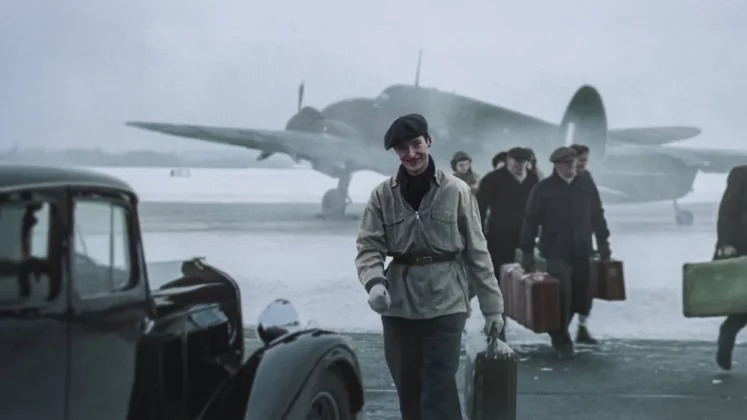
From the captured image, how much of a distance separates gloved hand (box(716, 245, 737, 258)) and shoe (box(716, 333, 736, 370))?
57 cm

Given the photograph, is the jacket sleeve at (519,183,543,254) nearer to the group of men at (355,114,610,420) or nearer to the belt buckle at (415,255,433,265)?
the group of men at (355,114,610,420)

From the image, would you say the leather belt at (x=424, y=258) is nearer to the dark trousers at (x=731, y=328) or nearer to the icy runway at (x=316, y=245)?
the dark trousers at (x=731, y=328)

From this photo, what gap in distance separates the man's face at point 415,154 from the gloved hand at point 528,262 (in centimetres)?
315

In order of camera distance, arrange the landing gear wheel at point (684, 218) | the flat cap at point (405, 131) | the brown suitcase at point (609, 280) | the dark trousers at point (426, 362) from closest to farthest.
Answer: the flat cap at point (405, 131)
the dark trousers at point (426, 362)
the brown suitcase at point (609, 280)
the landing gear wheel at point (684, 218)

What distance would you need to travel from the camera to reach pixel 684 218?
7.96 metres

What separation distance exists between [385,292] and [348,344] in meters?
0.30

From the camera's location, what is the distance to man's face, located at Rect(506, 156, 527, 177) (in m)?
7.45

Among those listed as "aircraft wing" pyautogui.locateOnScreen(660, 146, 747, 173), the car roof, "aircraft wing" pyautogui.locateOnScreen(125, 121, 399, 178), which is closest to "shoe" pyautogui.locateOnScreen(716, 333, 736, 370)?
"aircraft wing" pyautogui.locateOnScreen(660, 146, 747, 173)

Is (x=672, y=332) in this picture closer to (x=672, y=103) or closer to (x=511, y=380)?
(x=672, y=103)

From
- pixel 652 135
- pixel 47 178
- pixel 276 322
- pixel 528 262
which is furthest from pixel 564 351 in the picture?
pixel 47 178

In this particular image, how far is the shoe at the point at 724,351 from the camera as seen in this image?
6363 millimetres

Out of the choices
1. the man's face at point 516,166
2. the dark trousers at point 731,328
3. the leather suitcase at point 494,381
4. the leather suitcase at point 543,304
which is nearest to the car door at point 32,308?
the leather suitcase at point 494,381

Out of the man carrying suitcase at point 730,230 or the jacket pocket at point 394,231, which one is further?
the man carrying suitcase at point 730,230

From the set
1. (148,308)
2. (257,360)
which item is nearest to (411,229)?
(257,360)
